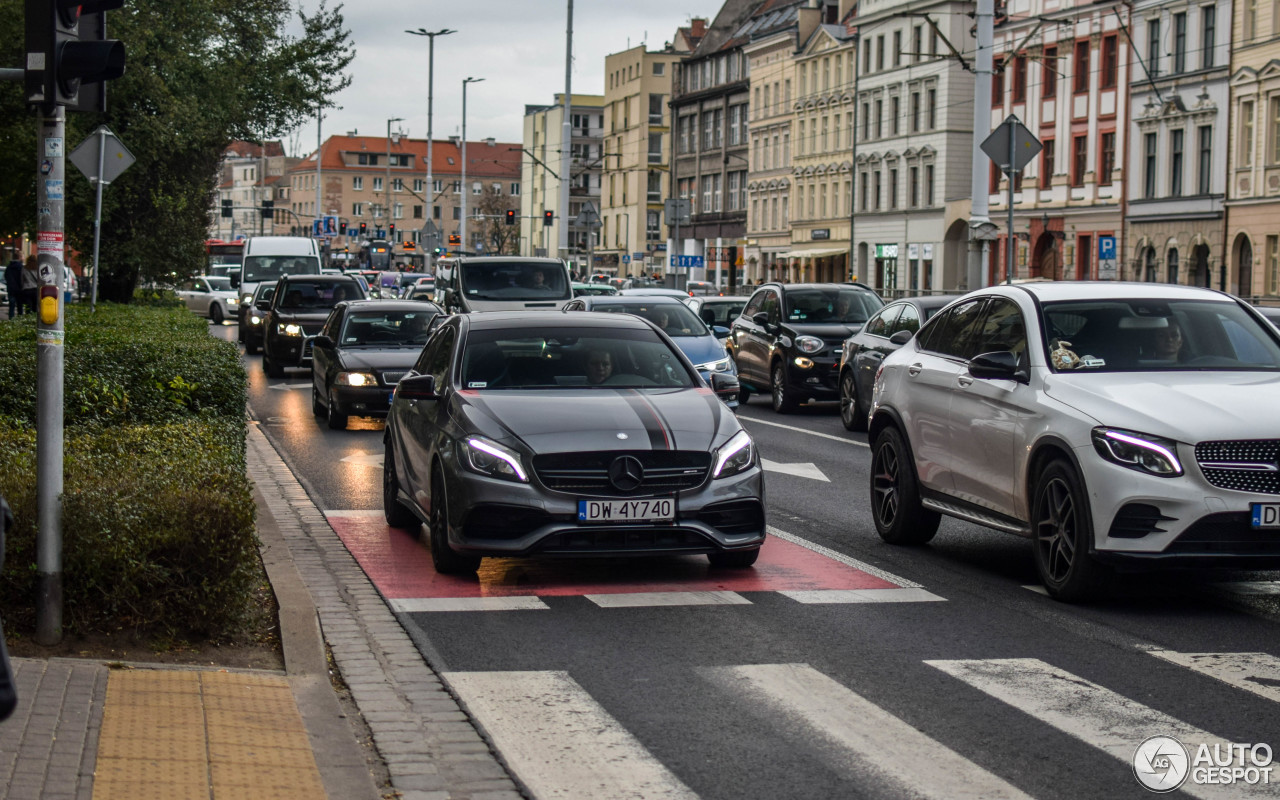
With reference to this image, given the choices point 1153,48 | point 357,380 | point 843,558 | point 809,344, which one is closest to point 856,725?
point 843,558

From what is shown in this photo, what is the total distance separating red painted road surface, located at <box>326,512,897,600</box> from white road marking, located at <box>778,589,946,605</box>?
131 millimetres

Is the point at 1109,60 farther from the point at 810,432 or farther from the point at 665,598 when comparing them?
the point at 665,598

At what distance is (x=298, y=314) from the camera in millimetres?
32375

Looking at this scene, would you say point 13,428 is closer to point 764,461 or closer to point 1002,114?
point 764,461

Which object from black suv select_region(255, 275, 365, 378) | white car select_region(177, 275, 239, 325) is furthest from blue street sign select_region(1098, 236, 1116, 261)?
white car select_region(177, 275, 239, 325)

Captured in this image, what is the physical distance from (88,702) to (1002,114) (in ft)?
229

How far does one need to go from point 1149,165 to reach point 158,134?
121 feet

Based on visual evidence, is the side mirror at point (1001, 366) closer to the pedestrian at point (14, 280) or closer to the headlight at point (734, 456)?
the headlight at point (734, 456)

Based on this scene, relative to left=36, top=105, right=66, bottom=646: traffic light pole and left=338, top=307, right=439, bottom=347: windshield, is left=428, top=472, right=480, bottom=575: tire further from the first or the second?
left=338, top=307, right=439, bottom=347: windshield

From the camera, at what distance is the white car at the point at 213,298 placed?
60312mm

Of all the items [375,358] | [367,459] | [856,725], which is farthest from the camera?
[375,358]

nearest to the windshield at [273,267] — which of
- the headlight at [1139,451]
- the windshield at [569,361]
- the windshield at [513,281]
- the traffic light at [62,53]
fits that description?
the windshield at [513,281]

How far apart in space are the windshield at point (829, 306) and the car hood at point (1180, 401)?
16331 millimetres

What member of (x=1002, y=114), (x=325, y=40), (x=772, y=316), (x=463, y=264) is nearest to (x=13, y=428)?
(x=772, y=316)
